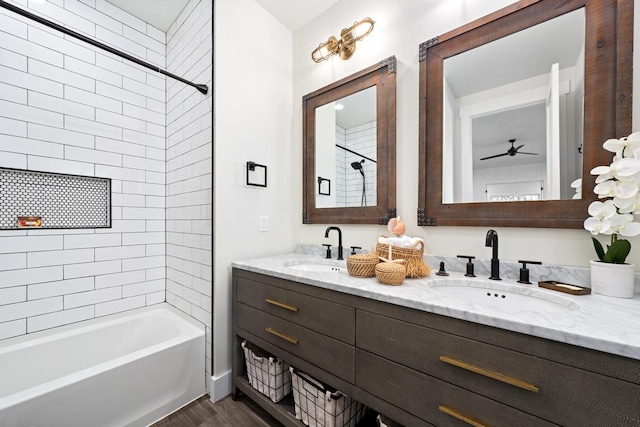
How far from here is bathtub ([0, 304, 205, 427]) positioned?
1209 mm

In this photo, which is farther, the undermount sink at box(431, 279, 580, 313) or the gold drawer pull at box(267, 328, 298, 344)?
the gold drawer pull at box(267, 328, 298, 344)

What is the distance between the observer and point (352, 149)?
6.16 feet

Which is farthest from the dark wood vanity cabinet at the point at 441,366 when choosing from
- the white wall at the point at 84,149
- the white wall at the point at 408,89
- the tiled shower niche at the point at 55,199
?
the tiled shower niche at the point at 55,199

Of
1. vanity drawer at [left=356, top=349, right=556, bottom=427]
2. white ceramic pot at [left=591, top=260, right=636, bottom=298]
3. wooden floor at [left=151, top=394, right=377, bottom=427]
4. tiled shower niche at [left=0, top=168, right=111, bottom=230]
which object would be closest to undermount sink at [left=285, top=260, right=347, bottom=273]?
vanity drawer at [left=356, top=349, right=556, bottom=427]

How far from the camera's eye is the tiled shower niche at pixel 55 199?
1.64 metres

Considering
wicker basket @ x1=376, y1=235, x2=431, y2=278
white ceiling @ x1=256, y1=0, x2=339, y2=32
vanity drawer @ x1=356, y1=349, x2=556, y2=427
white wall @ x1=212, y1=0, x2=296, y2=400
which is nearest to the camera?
vanity drawer @ x1=356, y1=349, x2=556, y2=427

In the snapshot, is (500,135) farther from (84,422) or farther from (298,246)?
(84,422)

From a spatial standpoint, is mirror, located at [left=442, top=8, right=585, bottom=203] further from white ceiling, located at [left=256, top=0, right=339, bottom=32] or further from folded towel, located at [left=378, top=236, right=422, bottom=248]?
white ceiling, located at [left=256, top=0, right=339, bottom=32]

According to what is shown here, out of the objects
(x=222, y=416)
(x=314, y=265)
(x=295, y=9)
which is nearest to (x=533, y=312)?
(x=314, y=265)

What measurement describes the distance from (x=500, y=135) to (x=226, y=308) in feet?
6.20

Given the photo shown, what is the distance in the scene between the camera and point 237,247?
1826 millimetres

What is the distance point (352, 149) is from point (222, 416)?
1867 millimetres

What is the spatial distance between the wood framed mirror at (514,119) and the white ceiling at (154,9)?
76.6 inches

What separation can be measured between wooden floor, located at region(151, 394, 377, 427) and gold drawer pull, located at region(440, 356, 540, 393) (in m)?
0.85
